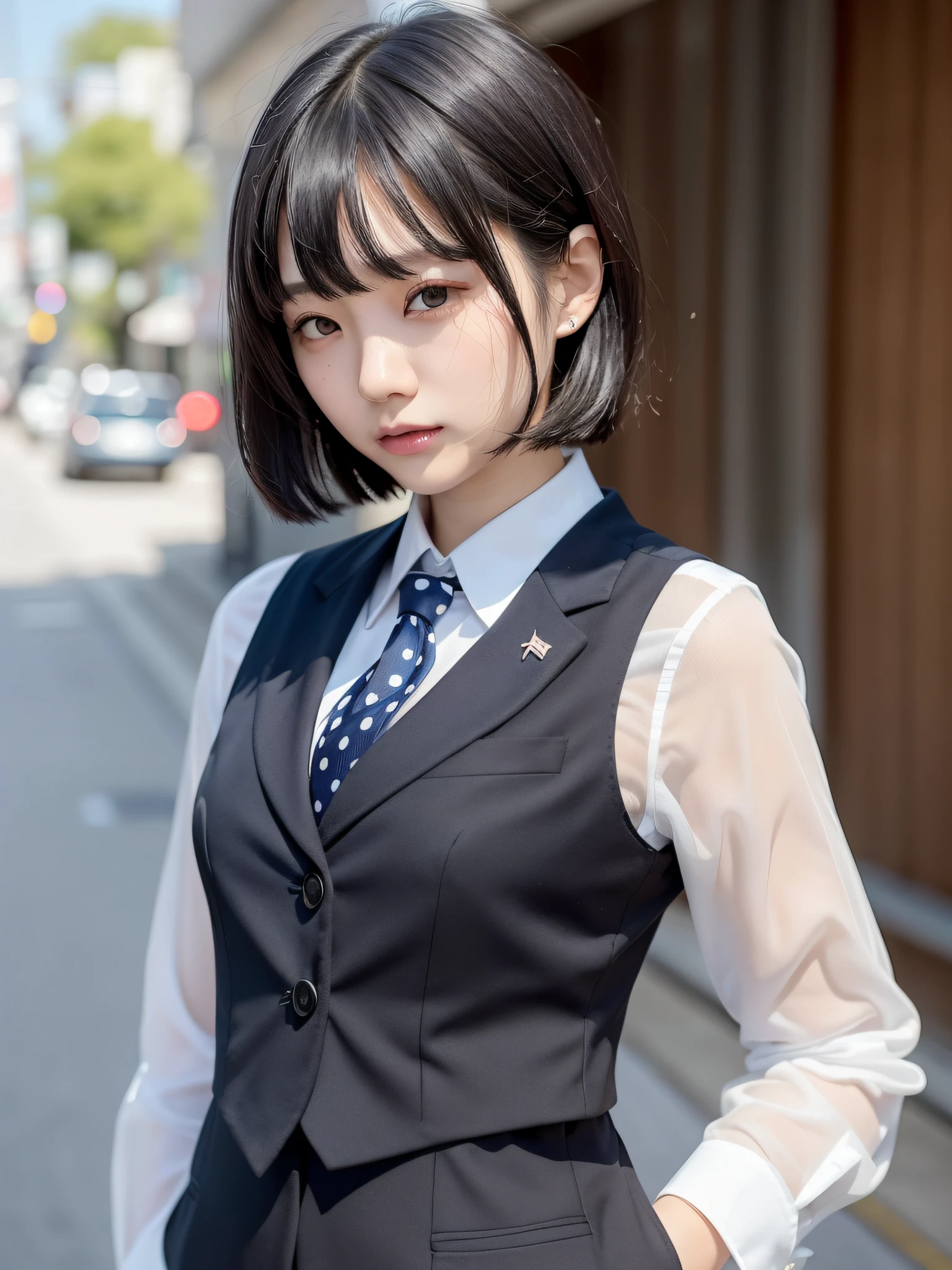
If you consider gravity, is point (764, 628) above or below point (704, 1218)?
above

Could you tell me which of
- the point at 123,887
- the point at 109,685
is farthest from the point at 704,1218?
the point at 109,685

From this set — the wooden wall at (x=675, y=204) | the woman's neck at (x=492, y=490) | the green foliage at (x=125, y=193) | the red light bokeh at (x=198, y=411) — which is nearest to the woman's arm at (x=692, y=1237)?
the woman's neck at (x=492, y=490)

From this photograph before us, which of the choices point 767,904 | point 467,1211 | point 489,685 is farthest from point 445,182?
point 467,1211

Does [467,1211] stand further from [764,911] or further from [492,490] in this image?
[492,490]

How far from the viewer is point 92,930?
13.6ft

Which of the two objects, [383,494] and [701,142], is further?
[701,142]

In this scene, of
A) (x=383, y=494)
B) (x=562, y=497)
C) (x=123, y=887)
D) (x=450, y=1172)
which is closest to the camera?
(x=450, y=1172)

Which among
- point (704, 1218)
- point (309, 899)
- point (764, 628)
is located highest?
point (764, 628)

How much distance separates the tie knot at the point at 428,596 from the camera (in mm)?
1188

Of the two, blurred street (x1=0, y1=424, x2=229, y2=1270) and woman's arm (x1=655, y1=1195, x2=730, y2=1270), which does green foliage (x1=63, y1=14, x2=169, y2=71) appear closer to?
blurred street (x1=0, y1=424, x2=229, y2=1270)

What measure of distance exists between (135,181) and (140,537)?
2295cm

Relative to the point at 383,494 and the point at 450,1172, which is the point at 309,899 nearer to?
the point at 450,1172

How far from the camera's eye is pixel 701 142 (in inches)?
137

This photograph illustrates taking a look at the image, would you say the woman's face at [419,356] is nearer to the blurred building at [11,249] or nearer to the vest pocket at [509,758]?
the vest pocket at [509,758]
